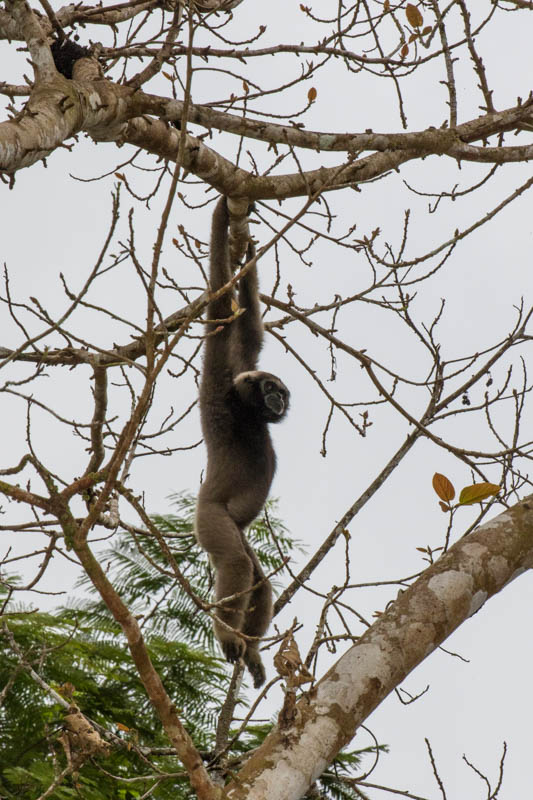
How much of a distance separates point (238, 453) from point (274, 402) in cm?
57

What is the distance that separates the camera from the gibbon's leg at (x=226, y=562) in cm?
722

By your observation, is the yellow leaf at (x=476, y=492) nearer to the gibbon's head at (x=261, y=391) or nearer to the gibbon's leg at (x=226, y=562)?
the gibbon's leg at (x=226, y=562)

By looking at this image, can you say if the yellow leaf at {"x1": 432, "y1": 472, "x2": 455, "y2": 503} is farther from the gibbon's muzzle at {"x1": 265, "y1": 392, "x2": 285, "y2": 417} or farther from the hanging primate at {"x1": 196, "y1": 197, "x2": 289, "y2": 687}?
the gibbon's muzzle at {"x1": 265, "y1": 392, "x2": 285, "y2": 417}

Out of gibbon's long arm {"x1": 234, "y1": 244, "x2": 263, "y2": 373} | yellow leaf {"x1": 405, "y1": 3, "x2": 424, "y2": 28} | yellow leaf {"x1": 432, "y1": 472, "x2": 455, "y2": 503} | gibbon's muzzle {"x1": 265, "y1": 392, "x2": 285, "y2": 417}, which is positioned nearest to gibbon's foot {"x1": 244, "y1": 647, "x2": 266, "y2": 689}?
gibbon's muzzle {"x1": 265, "y1": 392, "x2": 285, "y2": 417}

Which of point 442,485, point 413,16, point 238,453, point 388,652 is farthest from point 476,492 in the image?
point 238,453

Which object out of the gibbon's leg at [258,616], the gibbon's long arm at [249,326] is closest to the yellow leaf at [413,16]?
the gibbon's long arm at [249,326]

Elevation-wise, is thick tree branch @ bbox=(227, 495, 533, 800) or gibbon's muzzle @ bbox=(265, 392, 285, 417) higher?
gibbon's muzzle @ bbox=(265, 392, 285, 417)

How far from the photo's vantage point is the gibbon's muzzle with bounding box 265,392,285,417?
7.96 meters

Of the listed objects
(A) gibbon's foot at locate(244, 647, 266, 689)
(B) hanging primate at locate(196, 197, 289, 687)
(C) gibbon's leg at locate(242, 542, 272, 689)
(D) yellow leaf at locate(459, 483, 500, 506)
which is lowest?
(D) yellow leaf at locate(459, 483, 500, 506)

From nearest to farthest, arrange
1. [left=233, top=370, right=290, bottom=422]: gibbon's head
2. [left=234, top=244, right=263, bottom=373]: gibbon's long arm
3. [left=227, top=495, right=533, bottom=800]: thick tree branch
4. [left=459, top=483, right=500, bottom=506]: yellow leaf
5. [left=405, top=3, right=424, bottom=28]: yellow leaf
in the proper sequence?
1. [left=227, top=495, right=533, bottom=800]: thick tree branch
2. [left=459, top=483, right=500, bottom=506]: yellow leaf
3. [left=405, top=3, right=424, bottom=28]: yellow leaf
4. [left=234, top=244, right=263, bottom=373]: gibbon's long arm
5. [left=233, top=370, right=290, bottom=422]: gibbon's head

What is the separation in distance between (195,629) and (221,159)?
611 centimetres

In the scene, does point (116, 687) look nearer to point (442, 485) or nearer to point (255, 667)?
point (255, 667)

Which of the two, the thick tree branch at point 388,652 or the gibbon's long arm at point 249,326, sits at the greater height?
the gibbon's long arm at point 249,326

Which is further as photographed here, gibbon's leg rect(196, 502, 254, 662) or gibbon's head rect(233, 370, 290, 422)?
gibbon's head rect(233, 370, 290, 422)
